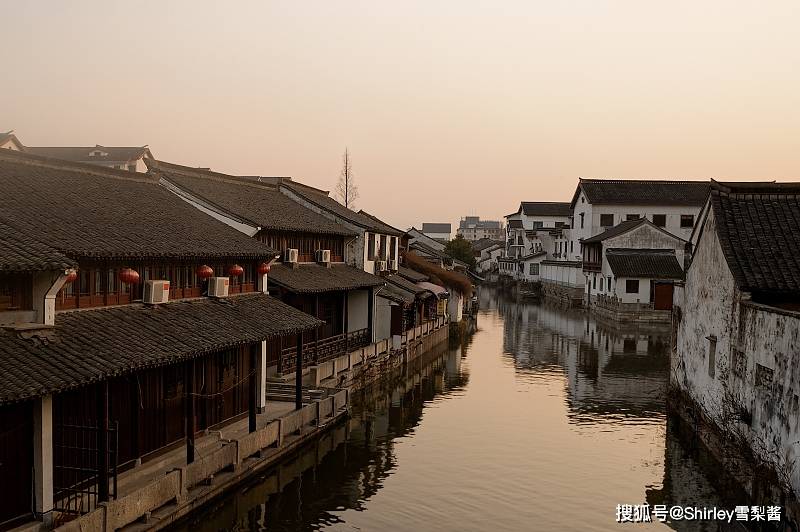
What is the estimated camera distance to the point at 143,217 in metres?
21.2

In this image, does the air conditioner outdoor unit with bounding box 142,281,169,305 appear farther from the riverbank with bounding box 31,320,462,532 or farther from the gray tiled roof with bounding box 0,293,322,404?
the riverbank with bounding box 31,320,462,532

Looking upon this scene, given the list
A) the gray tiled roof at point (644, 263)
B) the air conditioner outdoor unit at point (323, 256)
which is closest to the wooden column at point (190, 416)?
the air conditioner outdoor unit at point (323, 256)

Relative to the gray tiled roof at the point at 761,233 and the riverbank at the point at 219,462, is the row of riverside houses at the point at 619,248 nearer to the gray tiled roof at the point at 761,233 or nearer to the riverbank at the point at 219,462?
the gray tiled roof at the point at 761,233

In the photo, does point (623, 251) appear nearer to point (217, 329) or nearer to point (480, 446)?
point (480, 446)

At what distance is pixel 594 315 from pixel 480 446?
4874cm

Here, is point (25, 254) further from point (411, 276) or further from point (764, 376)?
point (411, 276)

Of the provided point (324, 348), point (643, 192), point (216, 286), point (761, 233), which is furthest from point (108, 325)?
point (643, 192)

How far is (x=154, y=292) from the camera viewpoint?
1830cm

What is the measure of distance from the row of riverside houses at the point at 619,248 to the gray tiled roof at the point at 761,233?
39273mm

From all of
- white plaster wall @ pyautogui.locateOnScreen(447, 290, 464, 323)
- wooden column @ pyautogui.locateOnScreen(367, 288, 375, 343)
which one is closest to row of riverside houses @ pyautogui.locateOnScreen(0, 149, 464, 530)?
wooden column @ pyautogui.locateOnScreen(367, 288, 375, 343)

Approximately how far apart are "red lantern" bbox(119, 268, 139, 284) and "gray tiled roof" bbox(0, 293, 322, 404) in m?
0.69

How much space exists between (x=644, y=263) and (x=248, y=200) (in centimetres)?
4573

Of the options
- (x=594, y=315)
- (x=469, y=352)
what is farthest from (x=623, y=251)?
(x=469, y=352)

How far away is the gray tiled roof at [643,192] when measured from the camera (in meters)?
82.2
